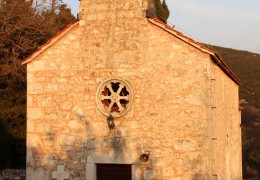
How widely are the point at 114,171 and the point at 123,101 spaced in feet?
Result: 5.52

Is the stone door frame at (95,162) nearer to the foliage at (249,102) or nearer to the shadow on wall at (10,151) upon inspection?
the foliage at (249,102)

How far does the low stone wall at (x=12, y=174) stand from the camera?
54.3 ft

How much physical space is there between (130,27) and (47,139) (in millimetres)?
3473

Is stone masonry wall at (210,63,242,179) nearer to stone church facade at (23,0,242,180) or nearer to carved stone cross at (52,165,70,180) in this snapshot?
stone church facade at (23,0,242,180)

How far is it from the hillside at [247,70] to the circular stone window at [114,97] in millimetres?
28269

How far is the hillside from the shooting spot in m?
40.4

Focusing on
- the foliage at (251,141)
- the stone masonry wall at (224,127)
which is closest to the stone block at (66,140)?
the stone masonry wall at (224,127)

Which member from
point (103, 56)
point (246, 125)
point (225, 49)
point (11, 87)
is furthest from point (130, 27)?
point (225, 49)

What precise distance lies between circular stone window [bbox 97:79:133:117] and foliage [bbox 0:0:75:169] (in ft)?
25.8

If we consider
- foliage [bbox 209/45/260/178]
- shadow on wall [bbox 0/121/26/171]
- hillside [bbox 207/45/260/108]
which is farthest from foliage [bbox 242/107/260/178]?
shadow on wall [bbox 0/121/26/171]

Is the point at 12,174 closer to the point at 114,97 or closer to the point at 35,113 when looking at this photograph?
the point at 35,113

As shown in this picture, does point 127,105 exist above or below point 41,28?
below

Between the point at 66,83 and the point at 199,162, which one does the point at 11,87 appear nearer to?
the point at 66,83

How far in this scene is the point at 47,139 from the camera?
11.0 m
